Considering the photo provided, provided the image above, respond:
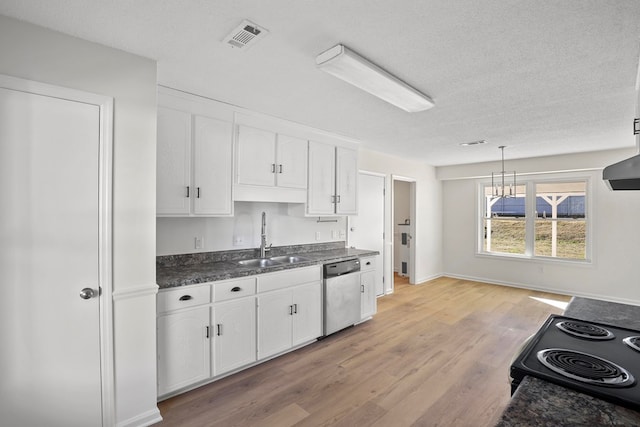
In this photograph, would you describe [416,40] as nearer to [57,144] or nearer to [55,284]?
[57,144]

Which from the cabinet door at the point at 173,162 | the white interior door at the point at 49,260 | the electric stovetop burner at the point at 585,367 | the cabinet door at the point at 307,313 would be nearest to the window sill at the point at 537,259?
the cabinet door at the point at 307,313

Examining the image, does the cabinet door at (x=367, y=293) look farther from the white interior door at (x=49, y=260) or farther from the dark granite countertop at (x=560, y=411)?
the dark granite countertop at (x=560, y=411)

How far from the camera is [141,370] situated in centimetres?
210

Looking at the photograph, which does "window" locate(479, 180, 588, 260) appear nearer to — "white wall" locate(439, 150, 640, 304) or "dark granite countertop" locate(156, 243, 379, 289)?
"white wall" locate(439, 150, 640, 304)

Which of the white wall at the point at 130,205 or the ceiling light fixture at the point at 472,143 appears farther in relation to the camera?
the ceiling light fixture at the point at 472,143

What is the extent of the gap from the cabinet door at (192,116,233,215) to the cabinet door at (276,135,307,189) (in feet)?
1.92

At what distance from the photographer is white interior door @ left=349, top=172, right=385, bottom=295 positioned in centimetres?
500

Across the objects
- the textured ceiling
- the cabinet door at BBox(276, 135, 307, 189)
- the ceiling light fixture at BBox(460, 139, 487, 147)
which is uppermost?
the textured ceiling

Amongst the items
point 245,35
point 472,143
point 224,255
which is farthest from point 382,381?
point 472,143

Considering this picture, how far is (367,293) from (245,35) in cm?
330

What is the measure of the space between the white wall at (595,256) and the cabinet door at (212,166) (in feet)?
16.9

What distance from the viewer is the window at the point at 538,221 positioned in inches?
215

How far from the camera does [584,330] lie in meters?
1.50

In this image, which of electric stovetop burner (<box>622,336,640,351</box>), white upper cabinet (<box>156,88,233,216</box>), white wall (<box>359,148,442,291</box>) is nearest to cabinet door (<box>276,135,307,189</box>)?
white upper cabinet (<box>156,88,233,216</box>)
